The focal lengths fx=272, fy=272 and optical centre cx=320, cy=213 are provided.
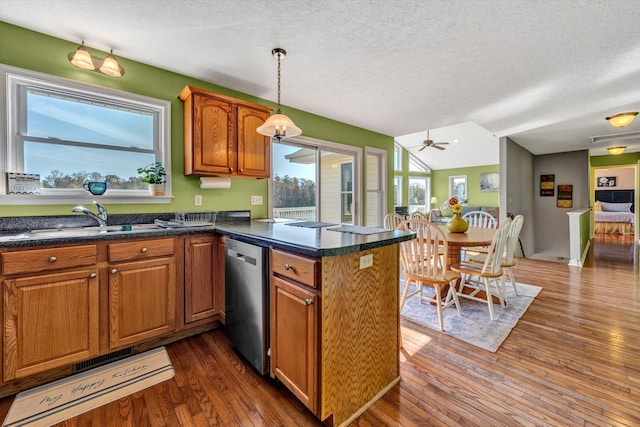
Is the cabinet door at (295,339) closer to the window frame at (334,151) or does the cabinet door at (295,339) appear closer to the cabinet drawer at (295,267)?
the cabinet drawer at (295,267)

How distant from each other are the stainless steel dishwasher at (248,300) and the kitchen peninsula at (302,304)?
0.08 m

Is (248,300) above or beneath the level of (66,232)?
beneath

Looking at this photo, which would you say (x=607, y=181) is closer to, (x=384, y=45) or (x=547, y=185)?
(x=547, y=185)

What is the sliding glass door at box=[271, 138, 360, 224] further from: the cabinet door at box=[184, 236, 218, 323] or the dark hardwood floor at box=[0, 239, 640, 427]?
the dark hardwood floor at box=[0, 239, 640, 427]

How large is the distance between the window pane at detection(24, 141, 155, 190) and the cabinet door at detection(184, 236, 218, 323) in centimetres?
94

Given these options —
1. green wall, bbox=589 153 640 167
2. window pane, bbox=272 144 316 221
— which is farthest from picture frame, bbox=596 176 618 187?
window pane, bbox=272 144 316 221

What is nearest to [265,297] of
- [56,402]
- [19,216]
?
[56,402]

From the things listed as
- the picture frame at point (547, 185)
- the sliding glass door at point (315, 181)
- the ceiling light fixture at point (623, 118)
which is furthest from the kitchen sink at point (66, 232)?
the picture frame at point (547, 185)

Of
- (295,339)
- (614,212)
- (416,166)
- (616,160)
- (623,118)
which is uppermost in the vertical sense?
(416,166)

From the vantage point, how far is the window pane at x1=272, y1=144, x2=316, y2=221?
11.6ft

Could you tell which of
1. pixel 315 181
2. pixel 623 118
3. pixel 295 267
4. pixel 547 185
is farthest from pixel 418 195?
pixel 295 267

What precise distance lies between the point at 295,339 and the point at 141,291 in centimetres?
131

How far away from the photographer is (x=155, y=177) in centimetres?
248

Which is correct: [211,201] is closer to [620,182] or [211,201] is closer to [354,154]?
[354,154]
